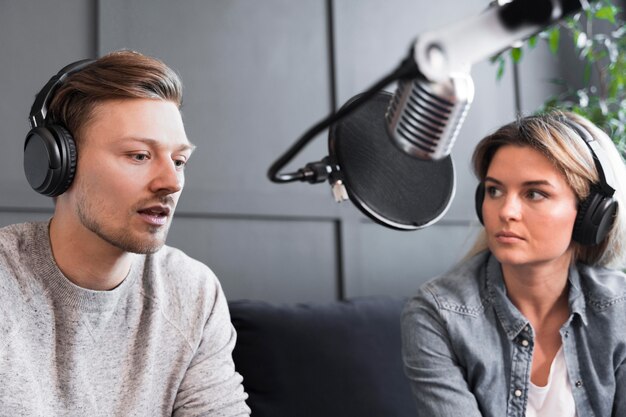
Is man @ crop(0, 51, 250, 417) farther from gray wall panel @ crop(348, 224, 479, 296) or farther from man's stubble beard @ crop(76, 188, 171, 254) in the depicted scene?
gray wall panel @ crop(348, 224, 479, 296)

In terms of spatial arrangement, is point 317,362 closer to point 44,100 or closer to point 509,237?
point 509,237

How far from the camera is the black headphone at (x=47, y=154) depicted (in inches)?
46.7

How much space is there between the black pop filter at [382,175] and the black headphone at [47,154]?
0.48 meters

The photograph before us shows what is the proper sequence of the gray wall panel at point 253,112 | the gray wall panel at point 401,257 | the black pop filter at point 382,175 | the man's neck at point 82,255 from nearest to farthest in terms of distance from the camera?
the black pop filter at point 382,175 < the man's neck at point 82,255 < the gray wall panel at point 253,112 < the gray wall panel at point 401,257

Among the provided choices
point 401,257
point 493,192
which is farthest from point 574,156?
point 401,257

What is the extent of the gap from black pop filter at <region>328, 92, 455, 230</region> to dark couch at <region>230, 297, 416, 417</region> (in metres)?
0.82

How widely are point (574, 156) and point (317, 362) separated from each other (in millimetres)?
714

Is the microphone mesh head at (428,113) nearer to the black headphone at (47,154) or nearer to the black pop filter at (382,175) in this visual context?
the black pop filter at (382,175)

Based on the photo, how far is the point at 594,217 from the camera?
1.53 m

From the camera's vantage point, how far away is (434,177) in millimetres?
996

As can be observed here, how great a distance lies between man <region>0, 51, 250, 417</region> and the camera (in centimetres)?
122

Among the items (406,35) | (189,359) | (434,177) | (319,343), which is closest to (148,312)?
(189,359)

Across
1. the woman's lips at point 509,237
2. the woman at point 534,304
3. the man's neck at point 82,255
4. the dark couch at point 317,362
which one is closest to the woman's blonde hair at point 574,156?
the woman at point 534,304

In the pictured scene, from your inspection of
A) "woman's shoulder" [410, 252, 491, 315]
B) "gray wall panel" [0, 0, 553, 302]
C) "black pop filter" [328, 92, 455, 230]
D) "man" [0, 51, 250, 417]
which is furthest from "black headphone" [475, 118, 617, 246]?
"man" [0, 51, 250, 417]
